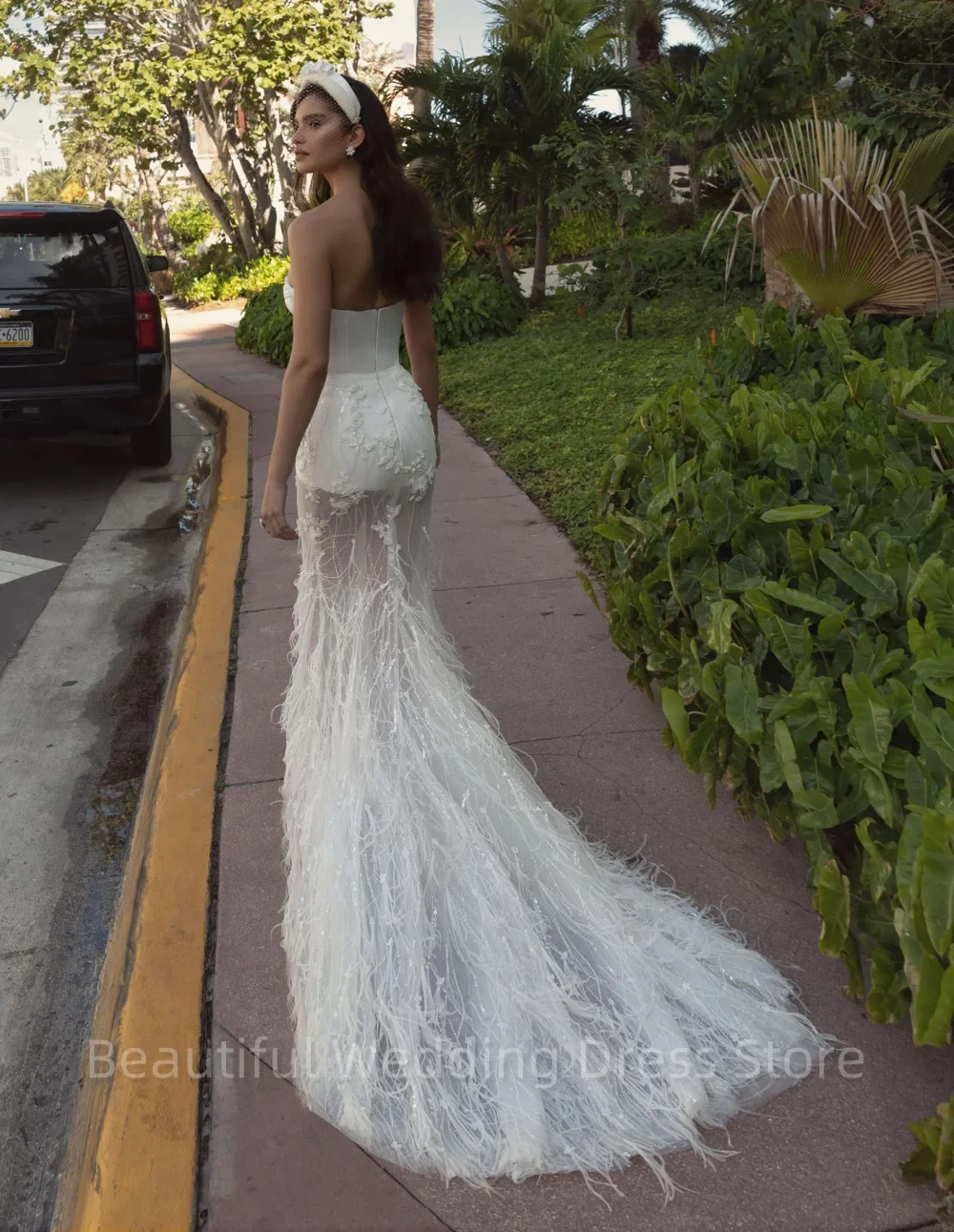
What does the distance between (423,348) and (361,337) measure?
1.28 feet

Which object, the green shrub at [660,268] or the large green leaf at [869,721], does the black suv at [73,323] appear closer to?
the green shrub at [660,268]

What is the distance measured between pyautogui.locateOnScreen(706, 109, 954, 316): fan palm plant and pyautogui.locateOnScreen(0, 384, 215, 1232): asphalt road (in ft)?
11.6

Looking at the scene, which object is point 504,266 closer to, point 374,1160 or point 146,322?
point 146,322

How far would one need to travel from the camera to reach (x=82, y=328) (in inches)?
314

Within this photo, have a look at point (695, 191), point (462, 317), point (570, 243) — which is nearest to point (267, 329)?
point (462, 317)

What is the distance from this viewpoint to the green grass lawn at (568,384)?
7363 millimetres

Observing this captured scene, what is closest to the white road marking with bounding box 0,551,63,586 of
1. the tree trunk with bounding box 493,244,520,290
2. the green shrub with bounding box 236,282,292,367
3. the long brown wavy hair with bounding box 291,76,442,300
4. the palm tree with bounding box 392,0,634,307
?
the long brown wavy hair with bounding box 291,76,442,300

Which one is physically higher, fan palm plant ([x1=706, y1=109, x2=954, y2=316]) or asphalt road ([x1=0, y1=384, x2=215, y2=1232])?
fan palm plant ([x1=706, y1=109, x2=954, y2=316])

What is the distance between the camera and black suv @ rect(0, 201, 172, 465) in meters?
7.80

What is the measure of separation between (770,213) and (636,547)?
2807mm

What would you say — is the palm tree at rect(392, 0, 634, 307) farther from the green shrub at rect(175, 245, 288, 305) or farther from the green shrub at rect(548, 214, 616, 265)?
the green shrub at rect(175, 245, 288, 305)

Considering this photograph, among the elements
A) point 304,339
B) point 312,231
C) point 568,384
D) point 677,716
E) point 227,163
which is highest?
point 312,231

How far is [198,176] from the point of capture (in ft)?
77.9

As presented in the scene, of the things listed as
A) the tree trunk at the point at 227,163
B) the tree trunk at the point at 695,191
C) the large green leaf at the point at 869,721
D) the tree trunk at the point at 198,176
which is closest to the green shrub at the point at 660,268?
the tree trunk at the point at 695,191
